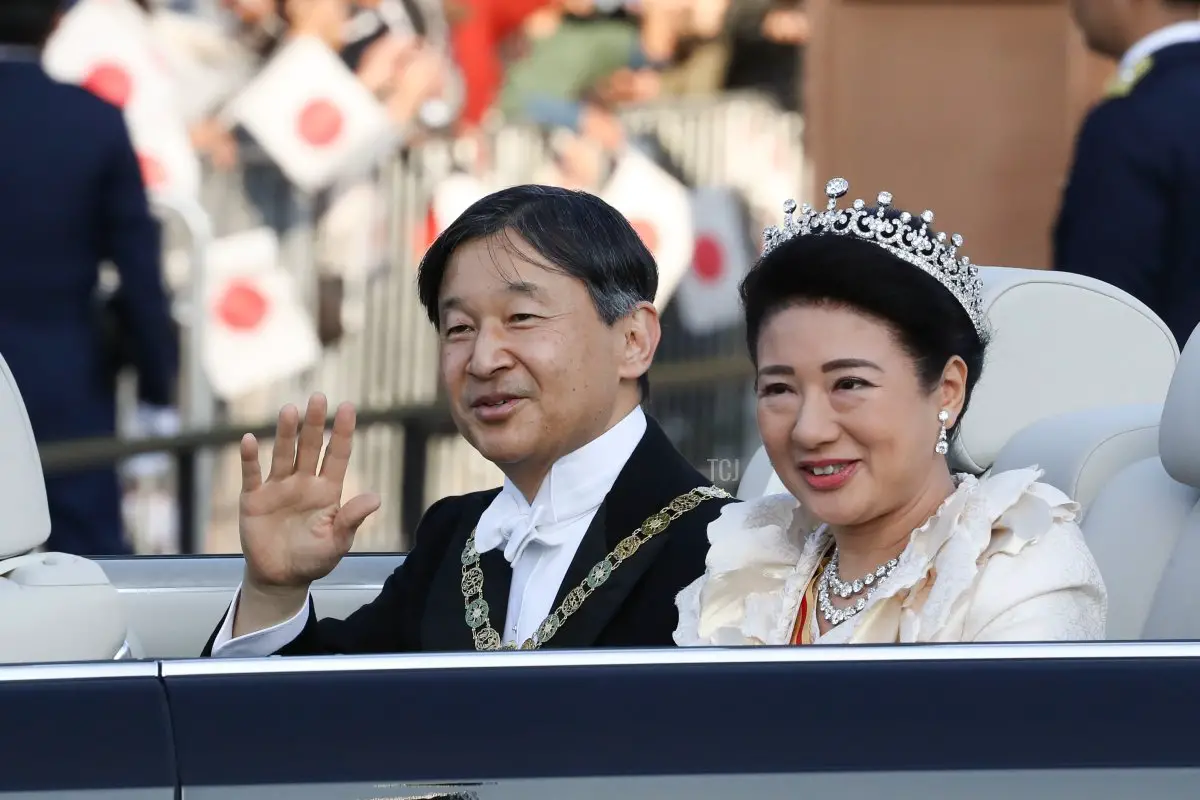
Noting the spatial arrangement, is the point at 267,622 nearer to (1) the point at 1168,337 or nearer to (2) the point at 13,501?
(2) the point at 13,501

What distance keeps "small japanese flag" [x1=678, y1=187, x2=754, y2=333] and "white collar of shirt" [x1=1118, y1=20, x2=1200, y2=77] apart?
2764 mm

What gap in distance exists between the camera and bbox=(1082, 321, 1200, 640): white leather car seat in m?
2.37

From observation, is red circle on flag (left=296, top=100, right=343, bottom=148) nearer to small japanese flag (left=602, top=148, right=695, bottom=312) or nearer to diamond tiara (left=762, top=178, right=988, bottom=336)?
small japanese flag (left=602, top=148, right=695, bottom=312)

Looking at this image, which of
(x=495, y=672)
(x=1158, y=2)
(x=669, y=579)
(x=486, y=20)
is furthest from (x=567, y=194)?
(x=486, y=20)

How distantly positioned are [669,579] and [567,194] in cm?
51

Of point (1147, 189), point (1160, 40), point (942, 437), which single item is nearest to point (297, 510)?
point (942, 437)

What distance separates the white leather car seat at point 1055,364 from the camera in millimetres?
2725

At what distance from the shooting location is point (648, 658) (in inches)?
73.4

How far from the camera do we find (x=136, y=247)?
4484 millimetres

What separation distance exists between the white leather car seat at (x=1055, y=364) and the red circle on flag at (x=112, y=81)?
3.81 m

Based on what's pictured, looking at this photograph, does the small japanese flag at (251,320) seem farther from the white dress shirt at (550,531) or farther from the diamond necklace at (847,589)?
the diamond necklace at (847,589)

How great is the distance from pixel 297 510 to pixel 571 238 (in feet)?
1.57

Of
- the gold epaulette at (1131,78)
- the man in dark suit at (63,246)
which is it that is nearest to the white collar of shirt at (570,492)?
the gold epaulette at (1131,78)

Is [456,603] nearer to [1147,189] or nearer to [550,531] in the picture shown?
[550,531]
